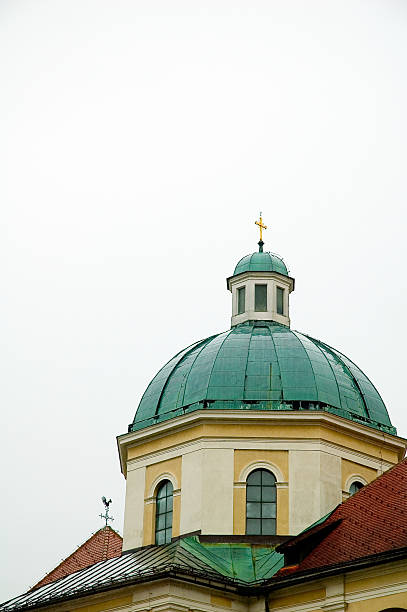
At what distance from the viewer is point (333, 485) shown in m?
37.7

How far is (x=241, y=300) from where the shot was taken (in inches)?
1736

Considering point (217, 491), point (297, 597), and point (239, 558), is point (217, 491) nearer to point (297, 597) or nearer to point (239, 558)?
point (239, 558)

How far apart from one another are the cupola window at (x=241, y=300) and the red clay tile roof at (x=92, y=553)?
1035 centimetres

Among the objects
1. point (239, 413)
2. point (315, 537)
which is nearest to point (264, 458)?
point (239, 413)

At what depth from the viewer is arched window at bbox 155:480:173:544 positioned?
38562mm

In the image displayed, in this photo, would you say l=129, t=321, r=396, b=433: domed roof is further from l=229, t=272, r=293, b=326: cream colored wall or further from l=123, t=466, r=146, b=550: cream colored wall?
l=123, t=466, r=146, b=550: cream colored wall

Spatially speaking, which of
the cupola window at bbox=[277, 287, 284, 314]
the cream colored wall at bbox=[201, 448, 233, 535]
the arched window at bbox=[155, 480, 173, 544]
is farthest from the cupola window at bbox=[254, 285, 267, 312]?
the arched window at bbox=[155, 480, 173, 544]

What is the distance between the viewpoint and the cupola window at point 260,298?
43625mm

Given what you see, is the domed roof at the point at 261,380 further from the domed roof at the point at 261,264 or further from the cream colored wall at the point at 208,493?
the domed roof at the point at 261,264

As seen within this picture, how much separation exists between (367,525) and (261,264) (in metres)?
13.6

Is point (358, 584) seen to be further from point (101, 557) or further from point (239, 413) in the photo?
point (101, 557)

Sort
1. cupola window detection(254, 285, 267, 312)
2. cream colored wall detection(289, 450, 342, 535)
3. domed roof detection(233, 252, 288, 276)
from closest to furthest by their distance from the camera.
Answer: cream colored wall detection(289, 450, 342, 535), cupola window detection(254, 285, 267, 312), domed roof detection(233, 252, 288, 276)

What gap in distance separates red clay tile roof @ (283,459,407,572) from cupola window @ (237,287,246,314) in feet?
33.3

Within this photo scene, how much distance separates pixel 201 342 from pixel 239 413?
5407 mm
